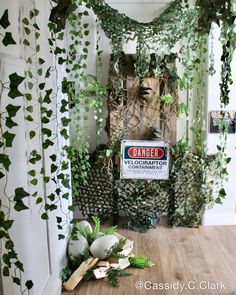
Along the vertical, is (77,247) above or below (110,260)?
above

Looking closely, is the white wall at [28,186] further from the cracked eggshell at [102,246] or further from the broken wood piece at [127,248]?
the broken wood piece at [127,248]

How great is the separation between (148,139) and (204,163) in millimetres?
589

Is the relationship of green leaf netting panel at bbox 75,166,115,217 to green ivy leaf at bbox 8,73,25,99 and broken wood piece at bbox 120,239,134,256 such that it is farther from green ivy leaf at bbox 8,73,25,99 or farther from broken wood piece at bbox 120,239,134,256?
green ivy leaf at bbox 8,73,25,99

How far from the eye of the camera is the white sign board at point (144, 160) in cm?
299

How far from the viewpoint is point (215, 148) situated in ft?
9.93

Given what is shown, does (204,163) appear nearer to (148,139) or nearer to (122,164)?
(148,139)

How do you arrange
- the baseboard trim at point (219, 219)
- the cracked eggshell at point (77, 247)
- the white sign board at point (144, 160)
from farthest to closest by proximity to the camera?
the baseboard trim at point (219, 219) < the white sign board at point (144, 160) < the cracked eggshell at point (77, 247)

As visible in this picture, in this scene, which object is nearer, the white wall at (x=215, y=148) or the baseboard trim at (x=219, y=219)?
the white wall at (x=215, y=148)

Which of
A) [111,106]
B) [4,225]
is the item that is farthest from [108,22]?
[4,225]

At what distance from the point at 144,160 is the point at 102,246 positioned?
1.02m

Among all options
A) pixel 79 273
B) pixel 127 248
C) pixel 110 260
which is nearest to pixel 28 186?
pixel 79 273

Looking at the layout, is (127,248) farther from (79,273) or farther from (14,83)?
(14,83)

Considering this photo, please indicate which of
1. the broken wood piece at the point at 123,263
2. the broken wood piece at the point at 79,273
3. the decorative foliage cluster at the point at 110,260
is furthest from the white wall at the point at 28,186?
the broken wood piece at the point at 123,263

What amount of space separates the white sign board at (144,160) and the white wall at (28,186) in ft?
3.57
